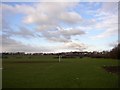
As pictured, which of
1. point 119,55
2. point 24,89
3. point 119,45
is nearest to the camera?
point 24,89

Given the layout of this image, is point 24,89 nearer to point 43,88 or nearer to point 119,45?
point 43,88

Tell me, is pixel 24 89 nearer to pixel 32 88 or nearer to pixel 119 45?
pixel 32 88

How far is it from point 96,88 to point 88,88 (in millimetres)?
565

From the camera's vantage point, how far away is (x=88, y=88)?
1415cm

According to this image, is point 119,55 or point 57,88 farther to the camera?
point 119,55

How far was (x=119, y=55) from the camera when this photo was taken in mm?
77625

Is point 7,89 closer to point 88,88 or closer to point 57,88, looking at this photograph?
point 57,88

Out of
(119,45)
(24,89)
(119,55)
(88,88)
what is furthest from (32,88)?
(119,45)

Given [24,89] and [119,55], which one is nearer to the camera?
[24,89]

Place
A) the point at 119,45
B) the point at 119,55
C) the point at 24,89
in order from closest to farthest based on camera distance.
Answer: the point at 24,89 < the point at 119,55 < the point at 119,45

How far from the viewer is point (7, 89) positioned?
13922 millimetres

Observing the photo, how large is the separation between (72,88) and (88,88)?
3.42 feet

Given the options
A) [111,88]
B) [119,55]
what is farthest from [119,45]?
[111,88]

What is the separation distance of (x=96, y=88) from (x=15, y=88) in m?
5.24
